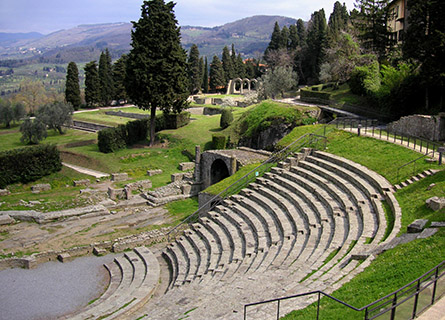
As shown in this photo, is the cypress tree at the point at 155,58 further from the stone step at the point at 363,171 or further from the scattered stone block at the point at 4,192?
the stone step at the point at 363,171

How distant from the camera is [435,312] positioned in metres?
9.25

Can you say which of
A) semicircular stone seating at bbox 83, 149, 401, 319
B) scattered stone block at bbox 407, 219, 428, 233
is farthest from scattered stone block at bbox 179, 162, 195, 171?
scattered stone block at bbox 407, 219, 428, 233

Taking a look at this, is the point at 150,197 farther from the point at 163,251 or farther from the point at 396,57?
the point at 396,57

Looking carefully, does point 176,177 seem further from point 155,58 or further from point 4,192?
point 155,58

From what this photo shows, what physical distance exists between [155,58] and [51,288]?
1196 inches

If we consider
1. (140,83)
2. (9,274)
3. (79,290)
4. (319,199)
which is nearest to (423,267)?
(319,199)

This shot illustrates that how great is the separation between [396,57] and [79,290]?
3567 centimetres

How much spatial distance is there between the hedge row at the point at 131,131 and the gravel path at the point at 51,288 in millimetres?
23516

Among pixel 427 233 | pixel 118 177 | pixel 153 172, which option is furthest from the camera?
pixel 153 172

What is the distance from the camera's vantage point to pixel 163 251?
2373cm

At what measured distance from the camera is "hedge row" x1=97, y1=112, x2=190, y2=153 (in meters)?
45.4

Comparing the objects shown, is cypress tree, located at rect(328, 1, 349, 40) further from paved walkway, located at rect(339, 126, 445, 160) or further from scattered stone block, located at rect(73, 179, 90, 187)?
scattered stone block, located at rect(73, 179, 90, 187)

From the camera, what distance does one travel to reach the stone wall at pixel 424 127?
87.1ft

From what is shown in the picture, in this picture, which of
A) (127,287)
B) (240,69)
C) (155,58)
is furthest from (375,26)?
(240,69)
